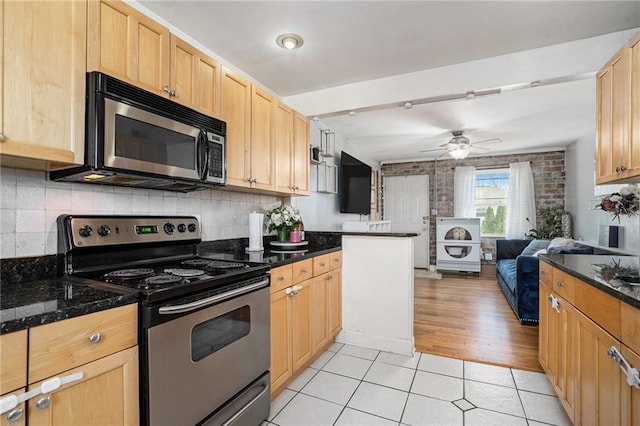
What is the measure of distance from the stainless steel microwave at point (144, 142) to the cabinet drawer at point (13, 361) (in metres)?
0.71

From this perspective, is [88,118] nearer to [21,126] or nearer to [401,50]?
[21,126]

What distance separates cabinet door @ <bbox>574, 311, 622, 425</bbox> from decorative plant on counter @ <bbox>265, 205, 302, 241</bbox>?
194cm

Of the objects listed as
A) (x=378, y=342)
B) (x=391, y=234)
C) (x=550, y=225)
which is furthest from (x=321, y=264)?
(x=550, y=225)

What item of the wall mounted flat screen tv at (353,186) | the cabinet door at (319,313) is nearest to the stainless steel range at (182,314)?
the cabinet door at (319,313)

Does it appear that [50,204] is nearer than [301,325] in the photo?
Yes

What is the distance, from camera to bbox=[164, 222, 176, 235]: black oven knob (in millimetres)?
1880

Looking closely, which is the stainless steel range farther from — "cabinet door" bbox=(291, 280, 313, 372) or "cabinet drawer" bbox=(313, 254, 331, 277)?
"cabinet drawer" bbox=(313, 254, 331, 277)

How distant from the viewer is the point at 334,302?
2.74 metres

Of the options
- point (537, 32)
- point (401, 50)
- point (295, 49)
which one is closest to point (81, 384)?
point (295, 49)

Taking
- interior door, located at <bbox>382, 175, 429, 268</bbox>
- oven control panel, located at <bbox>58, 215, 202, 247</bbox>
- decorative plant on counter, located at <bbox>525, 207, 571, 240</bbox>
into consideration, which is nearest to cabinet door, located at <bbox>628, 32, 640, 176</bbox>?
oven control panel, located at <bbox>58, 215, 202, 247</bbox>

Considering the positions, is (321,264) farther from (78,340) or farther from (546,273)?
(78,340)

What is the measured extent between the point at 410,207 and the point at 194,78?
576 cm

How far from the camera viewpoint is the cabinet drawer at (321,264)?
7.87 ft

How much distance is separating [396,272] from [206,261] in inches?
63.3
